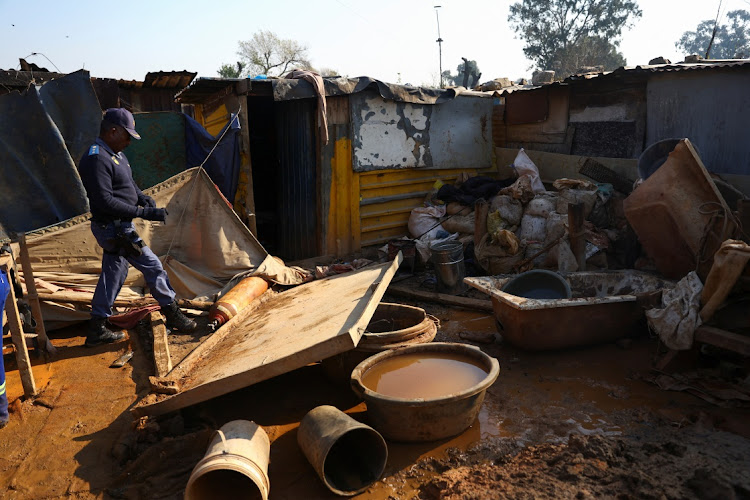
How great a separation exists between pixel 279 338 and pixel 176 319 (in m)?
1.88

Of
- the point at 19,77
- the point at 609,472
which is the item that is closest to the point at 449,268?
the point at 609,472

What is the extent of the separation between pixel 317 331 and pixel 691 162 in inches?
163

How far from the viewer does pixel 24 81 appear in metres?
9.87

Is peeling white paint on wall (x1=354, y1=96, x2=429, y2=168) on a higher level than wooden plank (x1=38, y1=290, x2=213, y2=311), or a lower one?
higher

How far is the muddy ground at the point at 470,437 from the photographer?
3.02 m

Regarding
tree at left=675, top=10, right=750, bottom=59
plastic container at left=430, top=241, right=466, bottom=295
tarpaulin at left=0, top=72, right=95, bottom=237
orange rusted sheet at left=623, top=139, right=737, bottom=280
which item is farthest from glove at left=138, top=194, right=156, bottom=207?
tree at left=675, top=10, right=750, bottom=59

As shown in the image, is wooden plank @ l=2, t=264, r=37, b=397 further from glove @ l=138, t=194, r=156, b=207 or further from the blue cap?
the blue cap

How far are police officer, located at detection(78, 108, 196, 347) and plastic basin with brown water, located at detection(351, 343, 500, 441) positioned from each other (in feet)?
8.59

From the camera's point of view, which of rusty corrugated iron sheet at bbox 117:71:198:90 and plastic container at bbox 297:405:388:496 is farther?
rusty corrugated iron sheet at bbox 117:71:198:90

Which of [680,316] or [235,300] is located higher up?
[680,316]

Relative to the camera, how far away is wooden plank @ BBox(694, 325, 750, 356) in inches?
147

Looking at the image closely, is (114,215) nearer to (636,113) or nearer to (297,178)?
(297,178)

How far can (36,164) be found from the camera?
232 inches

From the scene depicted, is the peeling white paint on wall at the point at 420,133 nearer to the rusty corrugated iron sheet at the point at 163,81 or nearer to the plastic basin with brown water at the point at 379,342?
the plastic basin with brown water at the point at 379,342
